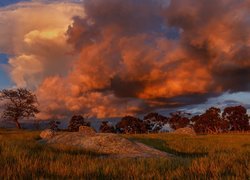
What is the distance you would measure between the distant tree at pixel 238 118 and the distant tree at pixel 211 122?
2.41 meters

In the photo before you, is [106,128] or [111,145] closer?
[111,145]

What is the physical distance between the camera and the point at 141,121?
388ft

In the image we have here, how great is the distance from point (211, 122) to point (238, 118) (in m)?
7.90

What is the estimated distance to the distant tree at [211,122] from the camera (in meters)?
115

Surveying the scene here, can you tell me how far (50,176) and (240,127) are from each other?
370ft

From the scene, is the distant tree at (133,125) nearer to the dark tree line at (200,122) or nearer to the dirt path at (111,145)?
the dark tree line at (200,122)

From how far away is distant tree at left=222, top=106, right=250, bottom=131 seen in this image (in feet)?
376

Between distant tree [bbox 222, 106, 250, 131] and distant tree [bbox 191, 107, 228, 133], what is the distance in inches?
94.9

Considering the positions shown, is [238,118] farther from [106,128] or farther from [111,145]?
[111,145]

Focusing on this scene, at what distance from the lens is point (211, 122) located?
382ft

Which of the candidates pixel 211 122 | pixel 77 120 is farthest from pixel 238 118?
pixel 77 120

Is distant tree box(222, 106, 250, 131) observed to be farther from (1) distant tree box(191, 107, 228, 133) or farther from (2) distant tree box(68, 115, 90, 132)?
(2) distant tree box(68, 115, 90, 132)

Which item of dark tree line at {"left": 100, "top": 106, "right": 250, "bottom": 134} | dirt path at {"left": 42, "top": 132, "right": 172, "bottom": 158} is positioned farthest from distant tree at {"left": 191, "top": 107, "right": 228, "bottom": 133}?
dirt path at {"left": 42, "top": 132, "right": 172, "bottom": 158}

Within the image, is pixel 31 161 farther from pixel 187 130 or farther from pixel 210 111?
pixel 210 111
